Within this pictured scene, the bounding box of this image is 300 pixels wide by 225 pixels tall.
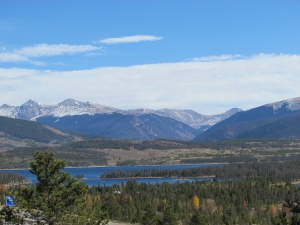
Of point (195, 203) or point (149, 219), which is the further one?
point (195, 203)

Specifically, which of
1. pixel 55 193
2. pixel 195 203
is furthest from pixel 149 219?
pixel 55 193

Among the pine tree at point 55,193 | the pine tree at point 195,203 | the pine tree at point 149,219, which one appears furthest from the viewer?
the pine tree at point 195,203

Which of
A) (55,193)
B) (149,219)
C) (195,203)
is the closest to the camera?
(55,193)

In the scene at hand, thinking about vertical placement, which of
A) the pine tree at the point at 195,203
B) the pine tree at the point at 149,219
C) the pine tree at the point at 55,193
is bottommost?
the pine tree at the point at 195,203

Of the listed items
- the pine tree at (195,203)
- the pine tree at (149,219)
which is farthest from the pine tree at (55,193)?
the pine tree at (195,203)

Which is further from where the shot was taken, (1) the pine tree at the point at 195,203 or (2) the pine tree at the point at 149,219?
(1) the pine tree at the point at 195,203

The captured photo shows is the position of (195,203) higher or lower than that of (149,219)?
lower

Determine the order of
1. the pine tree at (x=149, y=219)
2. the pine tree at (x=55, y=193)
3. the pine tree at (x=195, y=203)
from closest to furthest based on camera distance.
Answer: the pine tree at (x=55, y=193) → the pine tree at (x=149, y=219) → the pine tree at (x=195, y=203)

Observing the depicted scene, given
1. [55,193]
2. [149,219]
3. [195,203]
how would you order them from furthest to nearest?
[195,203]
[149,219]
[55,193]

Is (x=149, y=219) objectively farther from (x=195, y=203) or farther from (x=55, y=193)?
(x=55, y=193)

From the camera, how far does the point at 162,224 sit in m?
120

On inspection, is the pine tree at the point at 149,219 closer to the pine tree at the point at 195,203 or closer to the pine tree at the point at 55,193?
the pine tree at the point at 195,203

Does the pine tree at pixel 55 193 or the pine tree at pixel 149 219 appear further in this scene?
the pine tree at pixel 149 219

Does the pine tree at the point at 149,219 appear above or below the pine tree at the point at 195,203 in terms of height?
above
